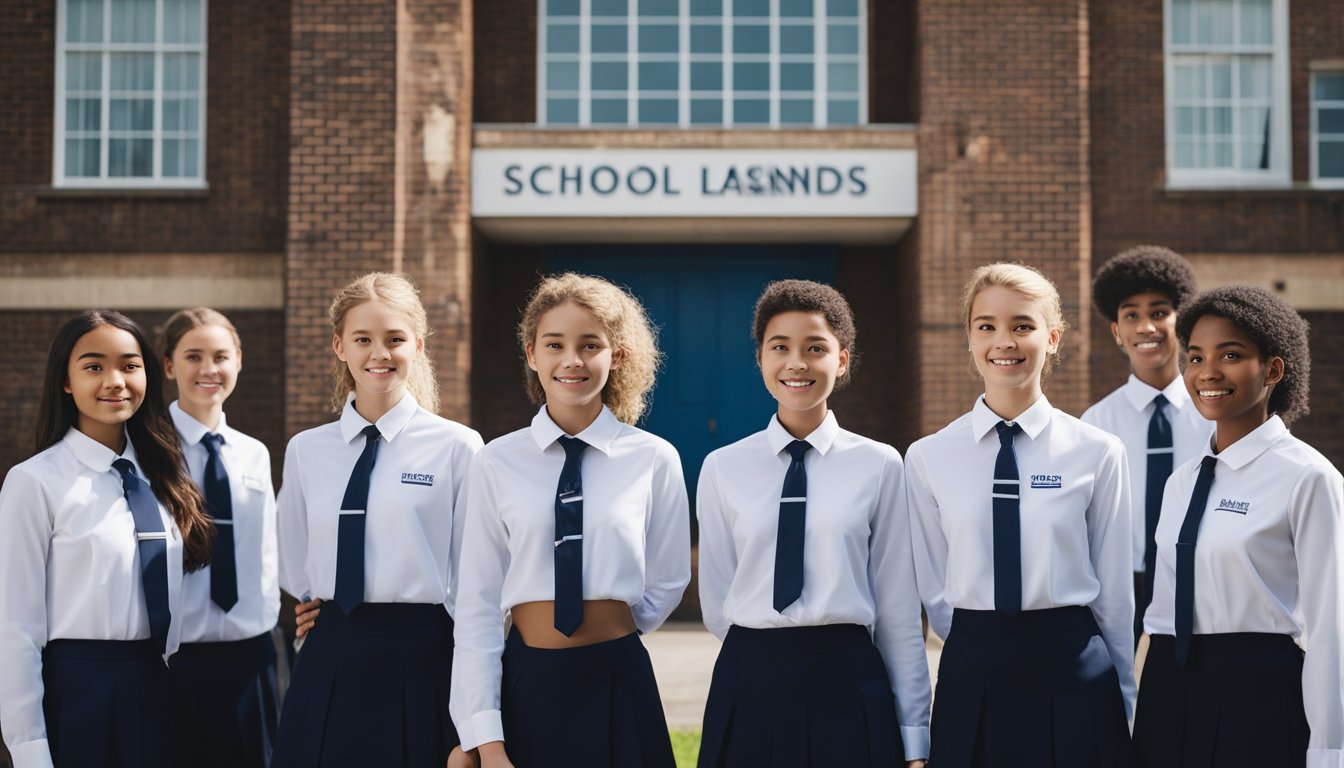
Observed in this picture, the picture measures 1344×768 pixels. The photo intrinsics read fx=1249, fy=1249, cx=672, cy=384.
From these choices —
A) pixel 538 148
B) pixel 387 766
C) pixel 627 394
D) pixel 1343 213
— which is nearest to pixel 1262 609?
pixel 627 394

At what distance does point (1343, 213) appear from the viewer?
11.0m

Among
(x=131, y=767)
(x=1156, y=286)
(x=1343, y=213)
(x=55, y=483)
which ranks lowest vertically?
(x=131, y=767)

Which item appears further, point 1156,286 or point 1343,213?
point 1343,213

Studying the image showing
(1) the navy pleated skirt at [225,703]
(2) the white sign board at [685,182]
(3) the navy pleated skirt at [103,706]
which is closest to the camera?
(3) the navy pleated skirt at [103,706]

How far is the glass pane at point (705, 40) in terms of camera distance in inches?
437

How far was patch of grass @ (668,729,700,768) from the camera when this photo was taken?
6.26 meters

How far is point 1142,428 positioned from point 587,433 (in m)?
2.71

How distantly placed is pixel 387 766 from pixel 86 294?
28.9ft

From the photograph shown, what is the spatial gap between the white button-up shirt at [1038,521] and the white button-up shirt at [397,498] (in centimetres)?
144

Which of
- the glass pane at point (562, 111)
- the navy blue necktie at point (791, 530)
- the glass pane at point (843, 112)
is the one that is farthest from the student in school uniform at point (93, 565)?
the glass pane at point (843, 112)

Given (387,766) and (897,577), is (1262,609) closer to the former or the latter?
(897,577)

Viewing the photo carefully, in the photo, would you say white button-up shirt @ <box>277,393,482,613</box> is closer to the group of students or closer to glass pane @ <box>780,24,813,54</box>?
the group of students

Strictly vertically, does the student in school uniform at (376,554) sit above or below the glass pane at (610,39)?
below

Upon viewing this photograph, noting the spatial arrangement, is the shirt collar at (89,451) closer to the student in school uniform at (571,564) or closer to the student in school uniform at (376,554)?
the student in school uniform at (376,554)
